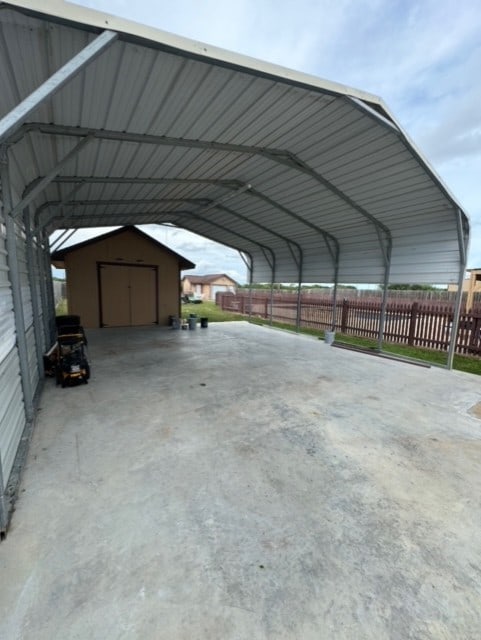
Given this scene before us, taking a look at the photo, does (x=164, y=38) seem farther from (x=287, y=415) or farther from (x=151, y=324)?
(x=151, y=324)

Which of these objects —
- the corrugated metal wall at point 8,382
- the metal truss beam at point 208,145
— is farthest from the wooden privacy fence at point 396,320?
the corrugated metal wall at point 8,382

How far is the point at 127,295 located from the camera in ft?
34.9

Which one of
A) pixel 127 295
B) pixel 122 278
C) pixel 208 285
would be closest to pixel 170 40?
pixel 122 278

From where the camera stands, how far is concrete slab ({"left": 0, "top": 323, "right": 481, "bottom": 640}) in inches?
54.3

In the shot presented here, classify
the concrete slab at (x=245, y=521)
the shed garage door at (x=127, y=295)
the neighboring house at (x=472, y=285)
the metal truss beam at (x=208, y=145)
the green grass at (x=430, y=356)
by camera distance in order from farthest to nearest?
the shed garage door at (x=127, y=295) → the neighboring house at (x=472, y=285) → the green grass at (x=430, y=356) → the metal truss beam at (x=208, y=145) → the concrete slab at (x=245, y=521)

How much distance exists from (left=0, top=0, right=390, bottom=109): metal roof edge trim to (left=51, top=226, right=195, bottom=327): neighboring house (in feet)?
28.1

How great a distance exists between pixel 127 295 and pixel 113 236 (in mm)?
2058

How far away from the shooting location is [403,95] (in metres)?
8.48

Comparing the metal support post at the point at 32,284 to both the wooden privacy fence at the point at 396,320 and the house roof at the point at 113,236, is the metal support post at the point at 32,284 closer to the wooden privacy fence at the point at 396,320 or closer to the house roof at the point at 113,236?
the house roof at the point at 113,236

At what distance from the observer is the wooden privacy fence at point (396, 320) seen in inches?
283

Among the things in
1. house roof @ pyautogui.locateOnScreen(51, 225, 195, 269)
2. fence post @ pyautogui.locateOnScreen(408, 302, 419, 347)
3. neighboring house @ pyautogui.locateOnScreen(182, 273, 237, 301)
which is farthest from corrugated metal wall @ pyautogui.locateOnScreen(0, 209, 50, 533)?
neighboring house @ pyautogui.locateOnScreen(182, 273, 237, 301)

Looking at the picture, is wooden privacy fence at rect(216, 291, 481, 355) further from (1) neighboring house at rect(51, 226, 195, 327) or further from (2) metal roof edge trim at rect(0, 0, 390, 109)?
(2) metal roof edge trim at rect(0, 0, 390, 109)

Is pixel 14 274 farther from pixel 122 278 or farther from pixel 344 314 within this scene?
pixel 344 314

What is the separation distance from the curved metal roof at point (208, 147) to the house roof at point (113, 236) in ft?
2.57
